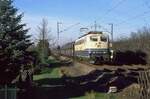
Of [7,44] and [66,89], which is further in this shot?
[66,89]

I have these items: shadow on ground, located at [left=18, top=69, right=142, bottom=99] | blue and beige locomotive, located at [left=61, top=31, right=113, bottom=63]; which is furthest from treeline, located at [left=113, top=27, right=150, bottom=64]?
shadow on ground, located at [left=18, top=69, right=142, bottom=99]

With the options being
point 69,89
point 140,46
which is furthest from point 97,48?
point 69,89

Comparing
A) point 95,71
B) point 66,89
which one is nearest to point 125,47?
point 95,71

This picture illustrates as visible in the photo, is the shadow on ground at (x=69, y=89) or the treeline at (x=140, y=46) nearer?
the shadow on ground at (x=69, y=89)

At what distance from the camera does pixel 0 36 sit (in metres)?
29.6

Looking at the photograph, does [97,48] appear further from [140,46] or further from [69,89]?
[69,89]

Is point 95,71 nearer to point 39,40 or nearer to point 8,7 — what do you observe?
point 8,7

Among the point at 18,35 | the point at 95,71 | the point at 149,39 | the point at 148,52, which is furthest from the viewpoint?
the point at 149,39

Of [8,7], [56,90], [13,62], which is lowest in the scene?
[56,90]

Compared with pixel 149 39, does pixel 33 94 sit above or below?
below

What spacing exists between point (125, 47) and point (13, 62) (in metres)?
47.7

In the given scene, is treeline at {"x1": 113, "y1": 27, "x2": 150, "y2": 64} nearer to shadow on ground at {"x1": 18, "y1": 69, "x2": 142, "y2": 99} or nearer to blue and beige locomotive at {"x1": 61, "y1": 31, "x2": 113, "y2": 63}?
blue and beige locomotive at {"x1": 61, "y1": 31, "x2": 113, "y2": 63}

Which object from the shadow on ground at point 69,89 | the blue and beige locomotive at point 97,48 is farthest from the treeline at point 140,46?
the shadow on ground at point 69,89

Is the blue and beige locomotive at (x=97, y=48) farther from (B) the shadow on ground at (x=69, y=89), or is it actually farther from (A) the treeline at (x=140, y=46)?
(B) the shadow on ground at (x=69, y=89)
